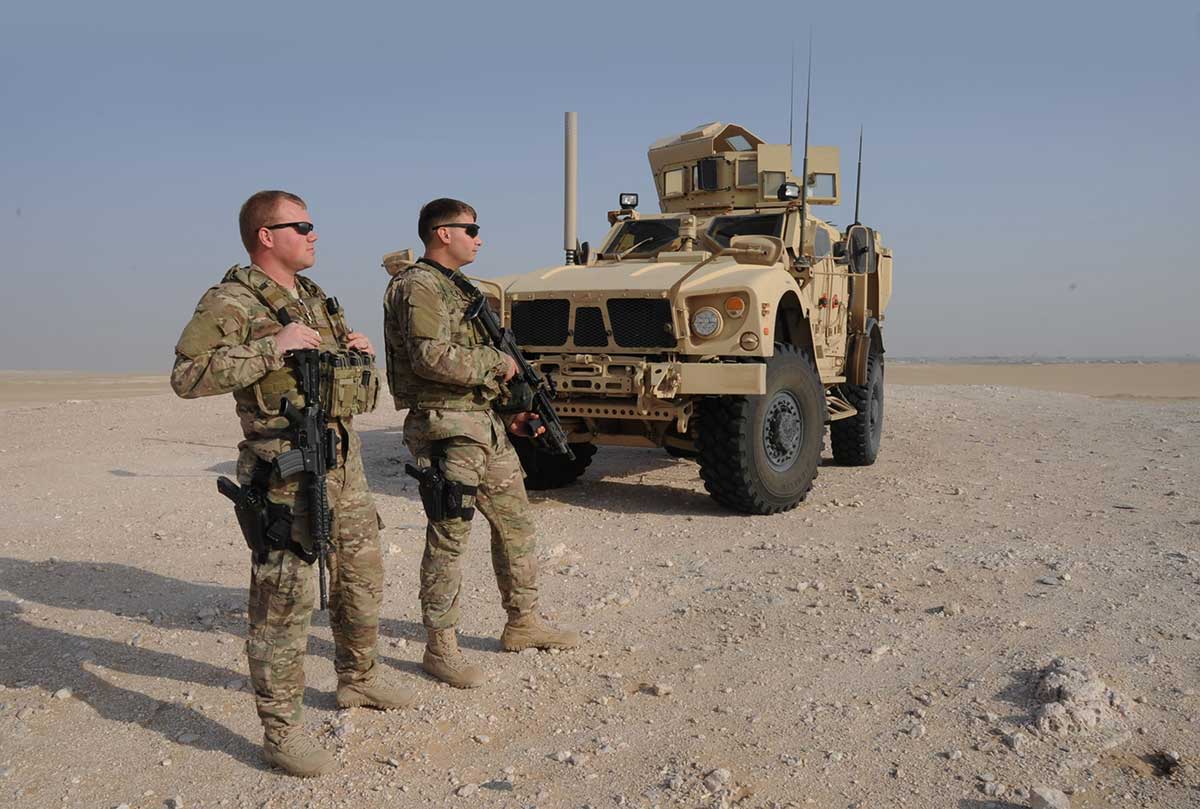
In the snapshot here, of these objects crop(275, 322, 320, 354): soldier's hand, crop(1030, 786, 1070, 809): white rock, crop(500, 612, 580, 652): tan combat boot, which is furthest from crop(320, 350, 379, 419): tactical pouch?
crop(1030, 786, 1070, 809): white rock

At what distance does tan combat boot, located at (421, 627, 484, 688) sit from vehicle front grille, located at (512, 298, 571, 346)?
2.98 metres

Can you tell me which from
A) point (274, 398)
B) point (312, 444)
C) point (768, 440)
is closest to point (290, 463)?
point (312, 444)

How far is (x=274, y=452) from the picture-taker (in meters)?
2.72

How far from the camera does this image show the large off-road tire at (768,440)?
5773 mm

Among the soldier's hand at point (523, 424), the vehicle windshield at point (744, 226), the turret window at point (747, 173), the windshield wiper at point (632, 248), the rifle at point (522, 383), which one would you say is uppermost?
the turret window at point (747, 173)

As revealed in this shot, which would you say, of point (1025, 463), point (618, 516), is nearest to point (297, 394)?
point (618, 516)

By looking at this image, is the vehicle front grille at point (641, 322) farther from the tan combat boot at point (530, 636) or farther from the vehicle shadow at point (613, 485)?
the tan combat boot at point (530, 636)

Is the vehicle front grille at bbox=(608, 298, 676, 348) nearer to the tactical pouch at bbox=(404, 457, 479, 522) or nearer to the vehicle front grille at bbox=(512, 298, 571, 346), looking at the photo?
the vehicle front grille at bbox=(512, 298, 571, 346)

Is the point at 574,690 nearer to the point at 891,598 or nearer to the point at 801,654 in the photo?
the point at 801,654

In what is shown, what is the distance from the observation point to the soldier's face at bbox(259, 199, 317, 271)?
9.02ft

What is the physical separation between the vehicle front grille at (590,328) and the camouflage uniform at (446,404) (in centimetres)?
252

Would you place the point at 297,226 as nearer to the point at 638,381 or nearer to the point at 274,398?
the point at 274,398

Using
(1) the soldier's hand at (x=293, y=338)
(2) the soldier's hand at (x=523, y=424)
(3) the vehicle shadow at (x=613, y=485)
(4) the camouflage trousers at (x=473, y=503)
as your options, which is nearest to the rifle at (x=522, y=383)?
(2) the soldier's hand at (x=523, y=424)

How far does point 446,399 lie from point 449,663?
0.91 m
